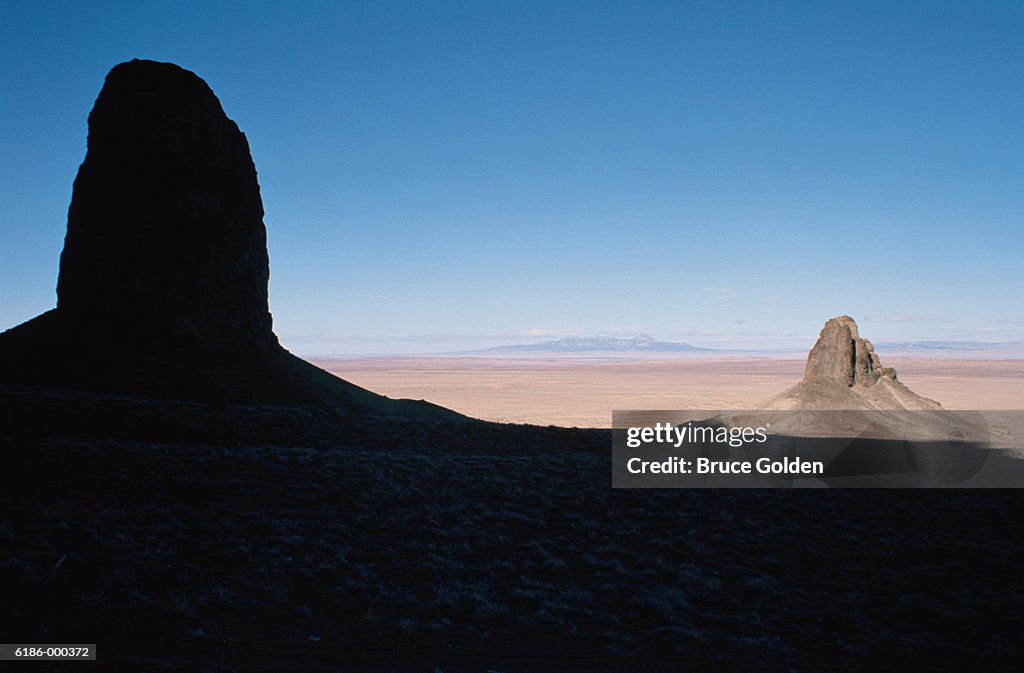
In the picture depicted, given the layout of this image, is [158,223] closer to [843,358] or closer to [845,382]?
[843,358]

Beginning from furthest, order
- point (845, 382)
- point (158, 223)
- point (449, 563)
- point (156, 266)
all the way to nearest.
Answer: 1. point (845, 382)
2. point (158, 223)
3. point (156, 266)
4. point (449, 563)

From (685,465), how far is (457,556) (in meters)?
15.0

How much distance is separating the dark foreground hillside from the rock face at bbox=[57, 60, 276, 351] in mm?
7549

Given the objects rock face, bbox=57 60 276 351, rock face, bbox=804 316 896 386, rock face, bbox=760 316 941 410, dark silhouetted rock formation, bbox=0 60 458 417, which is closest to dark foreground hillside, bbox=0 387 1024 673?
dark silhouetted rock formation, bbox=0 60 458 417

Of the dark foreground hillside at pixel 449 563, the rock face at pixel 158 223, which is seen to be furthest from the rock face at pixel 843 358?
the rock face at pixel 158 223

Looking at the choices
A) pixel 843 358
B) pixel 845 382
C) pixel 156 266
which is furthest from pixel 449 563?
pixel 843 358

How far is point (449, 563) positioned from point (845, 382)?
109ft

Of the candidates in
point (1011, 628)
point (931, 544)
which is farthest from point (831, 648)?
point (931, 544)

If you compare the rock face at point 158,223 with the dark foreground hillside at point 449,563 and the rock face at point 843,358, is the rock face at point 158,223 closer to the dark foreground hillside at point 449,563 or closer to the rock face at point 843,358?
the dark foreground hillside at point 449,563

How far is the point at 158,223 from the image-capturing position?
1089 inches

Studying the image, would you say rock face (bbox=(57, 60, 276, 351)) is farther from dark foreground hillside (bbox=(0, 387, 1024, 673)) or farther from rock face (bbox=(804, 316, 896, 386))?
rock face (bbox=(804, 316, 896, 386))

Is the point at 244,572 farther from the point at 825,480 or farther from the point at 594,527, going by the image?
the point at 825,480

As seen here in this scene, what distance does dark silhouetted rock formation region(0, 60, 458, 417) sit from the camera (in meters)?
26.2

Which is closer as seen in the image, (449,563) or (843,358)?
(449,563)
